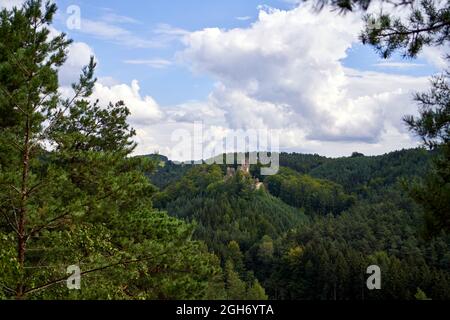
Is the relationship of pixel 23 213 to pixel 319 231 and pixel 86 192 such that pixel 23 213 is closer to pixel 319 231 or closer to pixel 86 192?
pixel 86 192

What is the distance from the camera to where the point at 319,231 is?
10256 cm

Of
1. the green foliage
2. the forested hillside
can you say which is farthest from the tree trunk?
the forested hillside

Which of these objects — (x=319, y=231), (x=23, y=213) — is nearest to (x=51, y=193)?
(x=23, y=213)

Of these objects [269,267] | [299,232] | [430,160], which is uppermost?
[430,160]

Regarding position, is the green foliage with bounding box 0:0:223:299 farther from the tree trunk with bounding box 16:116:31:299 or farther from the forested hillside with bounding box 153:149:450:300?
→ the forested hillside with bounding box 153:149:450:300

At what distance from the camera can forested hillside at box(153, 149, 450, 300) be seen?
72.4 m

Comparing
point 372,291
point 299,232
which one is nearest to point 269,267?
point 299,232

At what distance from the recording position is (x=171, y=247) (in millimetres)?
9852

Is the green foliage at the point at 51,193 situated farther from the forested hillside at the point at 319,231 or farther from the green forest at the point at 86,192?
the forested hillside at the point at 319,231

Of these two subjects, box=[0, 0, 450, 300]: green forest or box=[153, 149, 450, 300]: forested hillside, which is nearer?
box=[0, 0, 450, 300]: green forest

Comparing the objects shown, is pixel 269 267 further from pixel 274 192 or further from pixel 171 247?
pixel 171 247

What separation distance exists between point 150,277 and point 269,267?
278 feet

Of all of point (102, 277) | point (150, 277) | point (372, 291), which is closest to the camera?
point (102, 277)

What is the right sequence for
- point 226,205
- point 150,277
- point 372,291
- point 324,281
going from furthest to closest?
1. point 226,205
2. point 324,281
3. point 372,291
4. point 150,277
